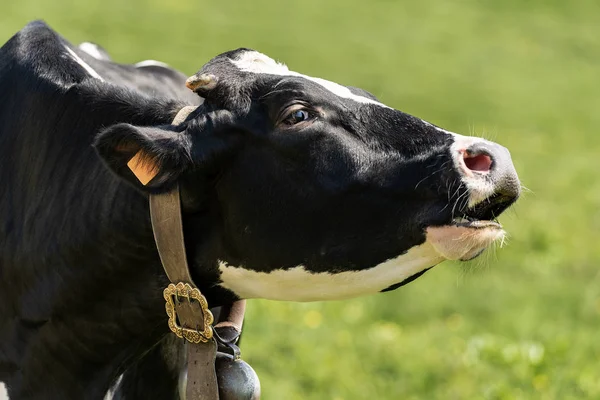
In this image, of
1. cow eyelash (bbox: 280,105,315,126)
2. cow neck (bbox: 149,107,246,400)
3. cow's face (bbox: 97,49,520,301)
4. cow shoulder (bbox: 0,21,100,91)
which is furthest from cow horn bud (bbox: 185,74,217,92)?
cow shoulder (bbox: 0,21,100,91)

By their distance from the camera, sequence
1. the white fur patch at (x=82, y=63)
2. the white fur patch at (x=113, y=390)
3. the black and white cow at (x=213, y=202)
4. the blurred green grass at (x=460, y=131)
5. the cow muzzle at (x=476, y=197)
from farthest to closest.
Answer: the blurred green grass at (x=460, y=131)
the white fur patch at (x=82, y=63)
the white fur patch at (x=113, y=390)
the black and white cow at (x=213, y=202)
the cow muzzle at (x=476, y=197)

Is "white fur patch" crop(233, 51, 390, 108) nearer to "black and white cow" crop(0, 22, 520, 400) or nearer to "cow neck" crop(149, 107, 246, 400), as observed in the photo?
"black and white cow" crop(0, 22, 520, 400)

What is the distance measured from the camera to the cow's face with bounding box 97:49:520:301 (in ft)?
10.1

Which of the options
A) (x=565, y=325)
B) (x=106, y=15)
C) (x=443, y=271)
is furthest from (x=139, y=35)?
(x=565, y=325)

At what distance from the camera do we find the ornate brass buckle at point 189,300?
3334 mm

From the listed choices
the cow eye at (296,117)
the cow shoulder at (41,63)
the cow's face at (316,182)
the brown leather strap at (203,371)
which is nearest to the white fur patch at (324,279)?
the cow's face at (316,182)

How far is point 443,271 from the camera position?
8.18m

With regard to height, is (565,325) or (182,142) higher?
(182,142)

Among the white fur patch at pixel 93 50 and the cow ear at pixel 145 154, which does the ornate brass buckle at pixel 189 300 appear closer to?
the cow ear at pixel 145 154

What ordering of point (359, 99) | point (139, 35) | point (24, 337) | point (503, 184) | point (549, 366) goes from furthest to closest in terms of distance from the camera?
point (139, 35)
point (549, 366)
point (24, 337)
point (359, 99)
point (503, 184)

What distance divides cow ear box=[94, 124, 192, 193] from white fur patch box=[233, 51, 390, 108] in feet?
1.18

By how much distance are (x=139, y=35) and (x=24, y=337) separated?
14.1 m

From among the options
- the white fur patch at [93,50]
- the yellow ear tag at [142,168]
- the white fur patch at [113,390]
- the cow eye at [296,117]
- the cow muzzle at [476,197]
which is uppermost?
the white fur patch at [93,50]

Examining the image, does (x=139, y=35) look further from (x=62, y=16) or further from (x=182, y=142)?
(x=182, y=142)
